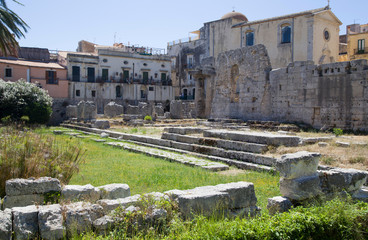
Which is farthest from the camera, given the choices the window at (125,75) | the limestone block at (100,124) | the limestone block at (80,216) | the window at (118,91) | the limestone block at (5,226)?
the window at (125,75)

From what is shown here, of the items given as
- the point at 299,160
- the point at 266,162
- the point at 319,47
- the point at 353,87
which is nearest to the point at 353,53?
the point at 319,47

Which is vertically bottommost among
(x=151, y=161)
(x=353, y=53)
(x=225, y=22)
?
(x=151, y=161)

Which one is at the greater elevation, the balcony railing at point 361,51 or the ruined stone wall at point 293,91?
the balcony railing at point 361,51

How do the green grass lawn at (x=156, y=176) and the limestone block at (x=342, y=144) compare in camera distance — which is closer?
the green grass lawn at (x=156, y=176)

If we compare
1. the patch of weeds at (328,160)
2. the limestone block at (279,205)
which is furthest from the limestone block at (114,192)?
the patch of weeds at (328,160)

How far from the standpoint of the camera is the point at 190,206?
458 centimetres

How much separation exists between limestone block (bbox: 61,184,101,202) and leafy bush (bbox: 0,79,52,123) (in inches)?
711

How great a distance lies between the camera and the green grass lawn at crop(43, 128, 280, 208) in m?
6.58

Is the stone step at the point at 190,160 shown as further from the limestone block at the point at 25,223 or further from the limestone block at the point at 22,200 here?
the limestone block at the point at 25,223

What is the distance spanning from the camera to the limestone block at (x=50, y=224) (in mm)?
3904

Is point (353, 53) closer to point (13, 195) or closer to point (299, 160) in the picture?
point (299, 160)

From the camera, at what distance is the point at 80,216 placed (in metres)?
4.12

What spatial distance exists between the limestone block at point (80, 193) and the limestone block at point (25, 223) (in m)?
0.98

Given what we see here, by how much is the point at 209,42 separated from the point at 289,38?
35.4 ft
